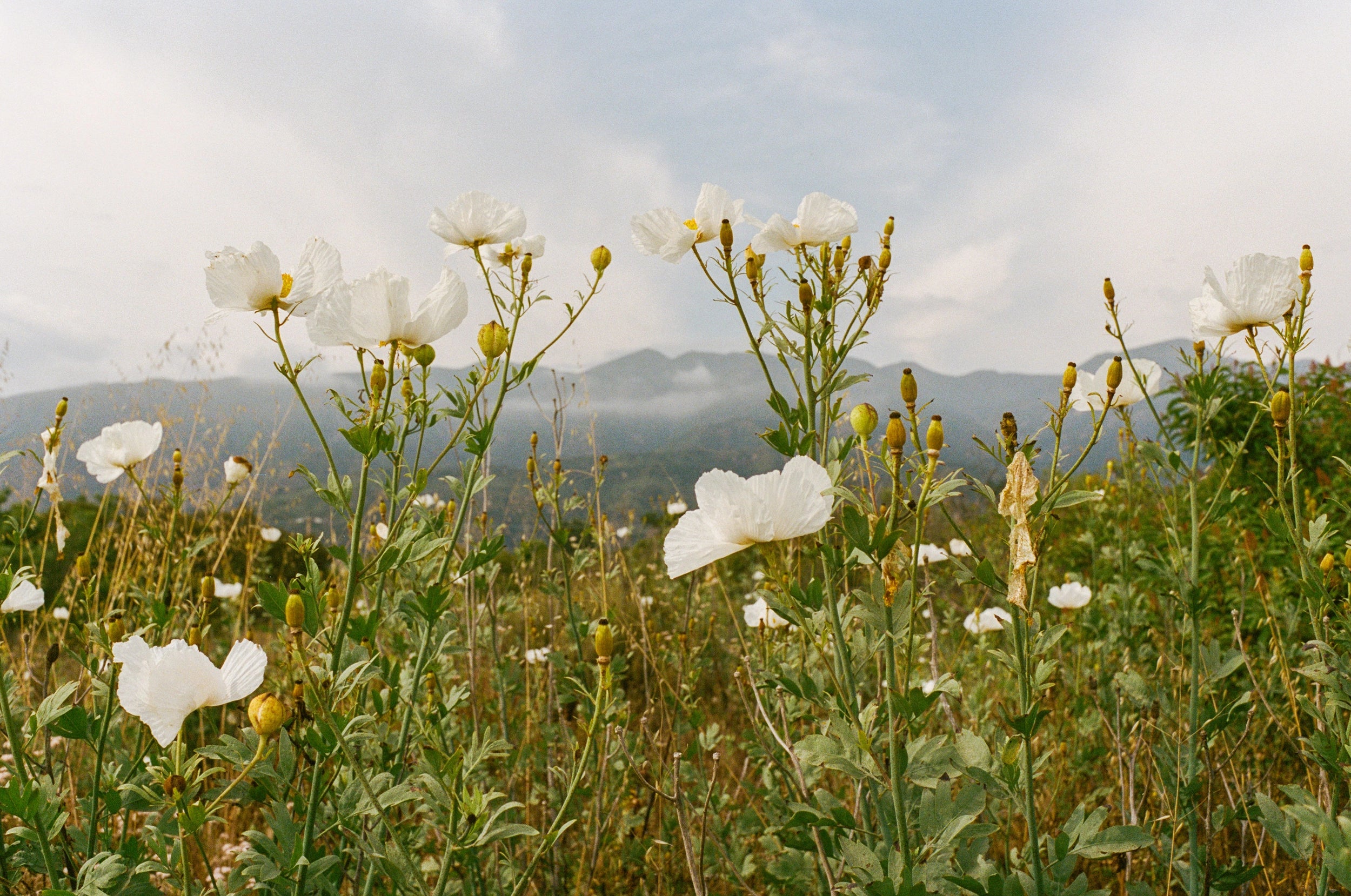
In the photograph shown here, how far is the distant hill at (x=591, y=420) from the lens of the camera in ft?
6.01

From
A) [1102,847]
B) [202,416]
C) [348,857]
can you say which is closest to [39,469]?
[202,416]

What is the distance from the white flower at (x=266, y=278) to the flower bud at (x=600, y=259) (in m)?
0.47

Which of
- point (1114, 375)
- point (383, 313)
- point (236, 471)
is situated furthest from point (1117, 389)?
point (236, 471)

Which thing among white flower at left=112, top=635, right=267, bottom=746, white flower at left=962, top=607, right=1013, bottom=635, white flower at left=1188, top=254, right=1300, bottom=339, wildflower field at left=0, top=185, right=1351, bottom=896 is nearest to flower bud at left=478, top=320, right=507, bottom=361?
wildflower field at left=0, top=185, right=1351, bottom=896

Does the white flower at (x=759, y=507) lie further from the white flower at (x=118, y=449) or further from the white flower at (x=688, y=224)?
the white flower at (x=118, y=449)

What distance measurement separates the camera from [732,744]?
125 inches

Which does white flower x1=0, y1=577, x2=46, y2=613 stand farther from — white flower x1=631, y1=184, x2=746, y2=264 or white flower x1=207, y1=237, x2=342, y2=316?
white flower x1=631, y1=184, x2=746, y2=264

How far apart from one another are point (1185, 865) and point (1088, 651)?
54.3 inches

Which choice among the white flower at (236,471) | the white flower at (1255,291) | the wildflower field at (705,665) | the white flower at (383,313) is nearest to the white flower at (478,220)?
the wildflower field at (705,665)

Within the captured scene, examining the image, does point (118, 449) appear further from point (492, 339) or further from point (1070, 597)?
point (1070, 597)

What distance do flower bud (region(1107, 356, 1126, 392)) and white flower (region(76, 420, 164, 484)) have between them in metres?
1.82

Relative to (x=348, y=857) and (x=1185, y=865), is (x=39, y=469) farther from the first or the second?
(x=1185, y=865)

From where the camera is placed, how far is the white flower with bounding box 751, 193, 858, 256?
1.30 metres

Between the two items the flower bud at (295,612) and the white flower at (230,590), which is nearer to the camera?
the flower bud at (295,612)
